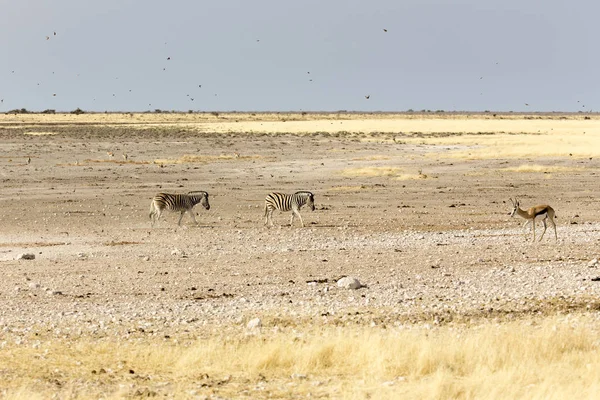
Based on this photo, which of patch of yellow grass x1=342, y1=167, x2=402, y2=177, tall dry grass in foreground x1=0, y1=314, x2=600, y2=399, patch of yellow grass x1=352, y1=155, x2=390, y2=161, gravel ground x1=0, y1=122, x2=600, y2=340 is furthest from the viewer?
patch of yellow grass x1=352, y1=155, x2=390, y2=161

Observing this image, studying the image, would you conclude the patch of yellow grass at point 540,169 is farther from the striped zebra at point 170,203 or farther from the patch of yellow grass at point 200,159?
the striped zebra at point 170,203

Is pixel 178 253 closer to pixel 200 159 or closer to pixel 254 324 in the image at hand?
pixel 254 324

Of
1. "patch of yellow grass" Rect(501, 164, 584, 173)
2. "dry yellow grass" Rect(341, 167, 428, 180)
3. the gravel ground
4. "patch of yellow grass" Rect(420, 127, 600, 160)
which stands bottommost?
the gravel ground

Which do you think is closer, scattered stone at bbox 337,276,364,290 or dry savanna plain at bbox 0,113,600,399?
dry savanna plain at bbox 0,113,600,399

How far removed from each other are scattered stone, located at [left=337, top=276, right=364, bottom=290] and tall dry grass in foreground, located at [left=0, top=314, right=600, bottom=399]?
3019 millimetres

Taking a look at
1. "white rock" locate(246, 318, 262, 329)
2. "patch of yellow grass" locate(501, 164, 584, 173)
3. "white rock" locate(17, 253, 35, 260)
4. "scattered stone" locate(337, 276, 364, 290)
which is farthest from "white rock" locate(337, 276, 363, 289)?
"patch of yellow grass" locate(501, 164, 584, 173)

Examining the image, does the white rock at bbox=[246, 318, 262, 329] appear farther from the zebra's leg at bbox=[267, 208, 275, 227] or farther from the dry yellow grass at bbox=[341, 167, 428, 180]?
the dry yellow grass at bbox=[341, 167, 428, 180]

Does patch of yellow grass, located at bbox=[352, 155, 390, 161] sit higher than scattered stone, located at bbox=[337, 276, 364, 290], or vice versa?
patch of yellow grass, located at bbox=[352, 155, 390, 161]

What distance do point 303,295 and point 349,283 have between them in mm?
843

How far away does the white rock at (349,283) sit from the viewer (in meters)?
14.4

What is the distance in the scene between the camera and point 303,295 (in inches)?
547

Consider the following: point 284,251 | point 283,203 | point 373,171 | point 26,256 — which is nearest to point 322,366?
point 284,251

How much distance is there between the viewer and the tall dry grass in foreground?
887 cm

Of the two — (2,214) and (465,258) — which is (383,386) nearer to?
(465,258)
